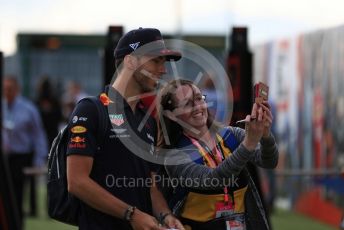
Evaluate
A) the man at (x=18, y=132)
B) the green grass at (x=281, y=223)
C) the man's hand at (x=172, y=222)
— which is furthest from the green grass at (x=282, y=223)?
the man's hand at (x=172, y=222)

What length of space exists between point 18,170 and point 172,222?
363 inches

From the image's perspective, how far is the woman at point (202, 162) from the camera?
5630 millimetres

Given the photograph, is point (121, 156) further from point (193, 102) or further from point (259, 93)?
point (259, 93)

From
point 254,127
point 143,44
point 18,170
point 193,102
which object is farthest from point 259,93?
point 18,170

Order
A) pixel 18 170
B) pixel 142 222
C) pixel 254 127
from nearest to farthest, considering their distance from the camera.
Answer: pixel 142 222
pixel 254 127
pixel 18 170

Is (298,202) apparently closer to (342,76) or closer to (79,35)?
(342,76)

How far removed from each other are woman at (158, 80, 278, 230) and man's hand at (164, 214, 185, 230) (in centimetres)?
24

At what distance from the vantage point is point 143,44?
5418mm

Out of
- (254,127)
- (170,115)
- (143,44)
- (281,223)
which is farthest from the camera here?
(281,223)

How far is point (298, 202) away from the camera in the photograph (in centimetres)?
1777

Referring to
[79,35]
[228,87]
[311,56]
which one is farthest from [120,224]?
[79,35]

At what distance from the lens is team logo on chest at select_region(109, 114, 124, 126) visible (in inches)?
207

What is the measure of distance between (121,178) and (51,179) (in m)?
0.38

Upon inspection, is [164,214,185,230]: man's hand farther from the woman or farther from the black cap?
the black cap
